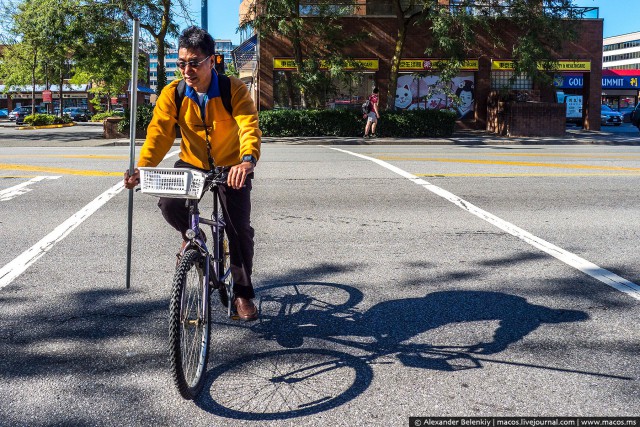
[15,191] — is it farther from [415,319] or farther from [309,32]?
[309,32]

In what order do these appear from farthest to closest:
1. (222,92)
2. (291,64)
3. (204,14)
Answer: (291,64)
(204,14)
(222,92)

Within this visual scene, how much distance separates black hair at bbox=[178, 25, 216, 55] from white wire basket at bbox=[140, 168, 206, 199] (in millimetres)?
878

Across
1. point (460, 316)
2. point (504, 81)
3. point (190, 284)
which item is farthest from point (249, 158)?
point (504, 81)

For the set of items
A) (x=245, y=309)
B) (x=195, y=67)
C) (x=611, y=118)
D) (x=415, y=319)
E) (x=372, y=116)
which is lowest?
(x=415, y=319)

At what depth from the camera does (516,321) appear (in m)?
4.77

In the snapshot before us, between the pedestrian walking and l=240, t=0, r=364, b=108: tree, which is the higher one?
l=240, t=0, r=364, b=108: tree

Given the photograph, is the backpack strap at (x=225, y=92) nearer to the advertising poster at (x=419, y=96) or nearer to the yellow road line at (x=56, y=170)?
the yellow road line at (x=56, y=170)

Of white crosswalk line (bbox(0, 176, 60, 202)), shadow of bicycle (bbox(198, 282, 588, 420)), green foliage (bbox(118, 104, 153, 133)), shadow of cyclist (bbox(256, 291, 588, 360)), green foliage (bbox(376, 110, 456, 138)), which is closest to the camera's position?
shadow of bicycle (bbox(198, 282, 588, 420))

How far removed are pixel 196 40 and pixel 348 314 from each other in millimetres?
2175

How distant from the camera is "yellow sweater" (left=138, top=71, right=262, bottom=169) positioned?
4.07 m

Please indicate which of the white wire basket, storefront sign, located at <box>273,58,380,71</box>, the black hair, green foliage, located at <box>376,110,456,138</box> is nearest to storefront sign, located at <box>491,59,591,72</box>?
storefront sign, located at <box>273,58,380,71</box>

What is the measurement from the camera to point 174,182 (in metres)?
3.43

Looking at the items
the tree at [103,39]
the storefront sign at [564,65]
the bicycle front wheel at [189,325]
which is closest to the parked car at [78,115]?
the tree at [103,39]

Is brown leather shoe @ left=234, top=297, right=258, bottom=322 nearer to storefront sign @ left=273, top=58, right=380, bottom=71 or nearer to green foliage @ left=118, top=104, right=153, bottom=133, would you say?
green foliage @ left=118, top=104, right=153, bottom=133
